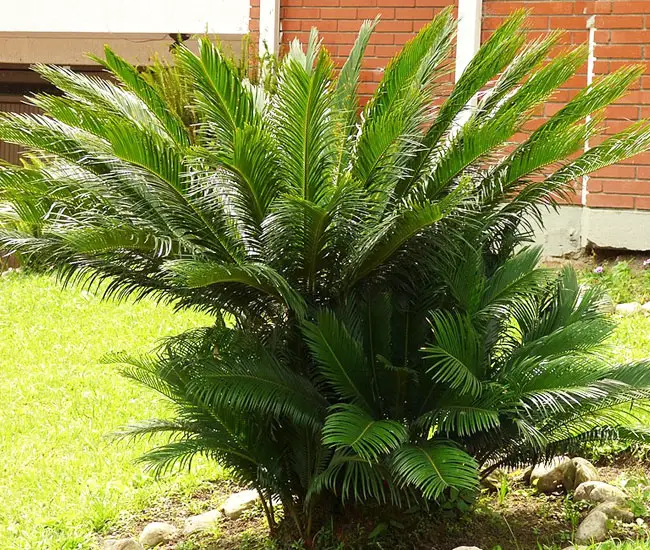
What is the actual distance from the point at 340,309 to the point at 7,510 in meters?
2.26

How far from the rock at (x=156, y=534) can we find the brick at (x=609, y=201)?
17.1 feet

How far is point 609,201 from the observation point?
26.8ft

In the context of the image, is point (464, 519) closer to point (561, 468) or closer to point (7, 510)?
point (561, 468)

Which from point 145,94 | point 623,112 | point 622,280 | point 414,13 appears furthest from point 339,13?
point 145,94

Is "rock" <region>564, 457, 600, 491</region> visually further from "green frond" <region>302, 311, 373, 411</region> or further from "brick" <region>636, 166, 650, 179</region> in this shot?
"brick" <region>636, 166, 650, 179</region>

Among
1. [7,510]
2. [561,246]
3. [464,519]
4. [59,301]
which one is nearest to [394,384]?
[464,519]

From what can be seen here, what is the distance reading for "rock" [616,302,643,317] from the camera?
697 cm

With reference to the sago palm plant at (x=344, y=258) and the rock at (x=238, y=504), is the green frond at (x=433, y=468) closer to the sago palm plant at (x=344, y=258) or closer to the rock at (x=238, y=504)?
the sago palm plant at (x=344, y=258)

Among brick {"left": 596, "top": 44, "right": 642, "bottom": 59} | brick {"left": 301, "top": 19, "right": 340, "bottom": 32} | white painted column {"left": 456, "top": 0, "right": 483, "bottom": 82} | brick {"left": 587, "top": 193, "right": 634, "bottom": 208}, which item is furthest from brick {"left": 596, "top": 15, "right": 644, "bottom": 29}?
brick {"left": 301, "top": 19, "right": 340, "bottom": 32}

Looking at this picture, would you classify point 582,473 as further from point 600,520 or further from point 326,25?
point 326,25

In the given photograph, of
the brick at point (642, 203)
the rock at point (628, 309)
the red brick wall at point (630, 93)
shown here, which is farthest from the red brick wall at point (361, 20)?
the rock at point (628, 309)

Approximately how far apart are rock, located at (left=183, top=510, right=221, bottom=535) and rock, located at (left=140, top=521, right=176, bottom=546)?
73mm

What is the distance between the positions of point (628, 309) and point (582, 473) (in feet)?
10.1

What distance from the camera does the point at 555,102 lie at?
8.39 meters
